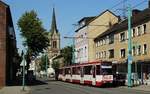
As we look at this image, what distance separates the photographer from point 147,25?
56.9m

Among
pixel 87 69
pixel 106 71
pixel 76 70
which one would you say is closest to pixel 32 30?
pixel 76 70

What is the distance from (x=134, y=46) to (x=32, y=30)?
53.6ft

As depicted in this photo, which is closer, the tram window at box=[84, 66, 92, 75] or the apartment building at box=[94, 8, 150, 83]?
the tram window at box=[84, 66, 92, 75]

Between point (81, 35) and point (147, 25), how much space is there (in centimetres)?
4248

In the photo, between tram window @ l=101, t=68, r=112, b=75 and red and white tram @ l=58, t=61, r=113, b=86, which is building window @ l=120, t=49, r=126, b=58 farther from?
tram window @ l=101, t=68, r=112, b=75

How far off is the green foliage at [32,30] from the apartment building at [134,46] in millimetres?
11254

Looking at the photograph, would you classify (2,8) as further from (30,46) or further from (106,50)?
(106,50)

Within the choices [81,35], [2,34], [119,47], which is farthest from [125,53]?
[81,35]

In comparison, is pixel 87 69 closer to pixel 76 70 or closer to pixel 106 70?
pixel 106 70

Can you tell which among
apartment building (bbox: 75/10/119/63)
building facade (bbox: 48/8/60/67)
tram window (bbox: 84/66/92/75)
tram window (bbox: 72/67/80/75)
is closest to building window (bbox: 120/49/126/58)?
tram window (bbox: 72/67/80/75)

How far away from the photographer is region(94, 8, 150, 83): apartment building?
56.4 m

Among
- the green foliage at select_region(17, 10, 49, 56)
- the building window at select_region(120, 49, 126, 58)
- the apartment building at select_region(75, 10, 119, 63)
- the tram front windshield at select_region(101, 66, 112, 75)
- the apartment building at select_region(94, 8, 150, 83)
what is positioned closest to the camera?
the tram front windshield at select_region(101, 66, 112, 75)

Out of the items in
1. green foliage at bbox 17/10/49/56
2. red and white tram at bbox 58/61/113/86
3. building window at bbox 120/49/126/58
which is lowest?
red and white tram at bbox 58/61/113/86

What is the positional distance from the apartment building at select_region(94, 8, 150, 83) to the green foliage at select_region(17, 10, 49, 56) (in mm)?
11254
